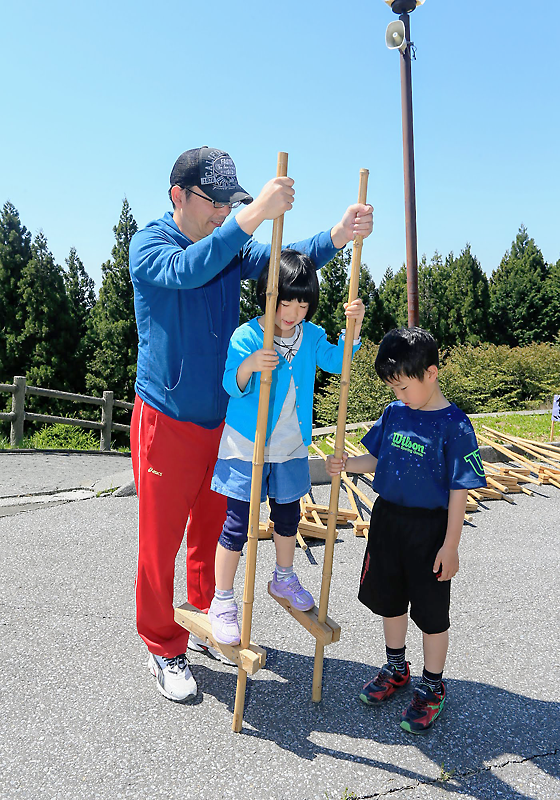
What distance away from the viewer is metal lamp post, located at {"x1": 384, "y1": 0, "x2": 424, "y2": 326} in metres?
8.03

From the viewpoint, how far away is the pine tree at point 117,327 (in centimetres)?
2178

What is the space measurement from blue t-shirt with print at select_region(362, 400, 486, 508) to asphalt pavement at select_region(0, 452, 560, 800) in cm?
102

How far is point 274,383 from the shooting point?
2590 mm

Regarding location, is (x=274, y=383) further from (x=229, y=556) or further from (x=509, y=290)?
(x=509, y=290)

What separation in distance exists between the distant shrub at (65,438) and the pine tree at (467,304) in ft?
63.4

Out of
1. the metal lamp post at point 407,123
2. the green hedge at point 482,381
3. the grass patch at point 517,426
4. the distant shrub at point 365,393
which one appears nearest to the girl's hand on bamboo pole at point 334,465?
the grass patch at point 517,426

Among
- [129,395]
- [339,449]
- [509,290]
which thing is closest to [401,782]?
[339,449]

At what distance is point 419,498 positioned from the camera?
8.38 ft

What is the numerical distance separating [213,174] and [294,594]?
1926 mm

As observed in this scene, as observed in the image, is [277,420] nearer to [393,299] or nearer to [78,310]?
[78,310]

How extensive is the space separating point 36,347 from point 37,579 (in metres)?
19.8

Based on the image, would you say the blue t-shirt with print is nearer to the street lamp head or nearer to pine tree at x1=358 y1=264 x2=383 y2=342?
the street lamp head

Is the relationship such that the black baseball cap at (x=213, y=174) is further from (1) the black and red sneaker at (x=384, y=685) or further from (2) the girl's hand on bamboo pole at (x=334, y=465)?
(1) the black and red sneaker at (x=384, y=685)

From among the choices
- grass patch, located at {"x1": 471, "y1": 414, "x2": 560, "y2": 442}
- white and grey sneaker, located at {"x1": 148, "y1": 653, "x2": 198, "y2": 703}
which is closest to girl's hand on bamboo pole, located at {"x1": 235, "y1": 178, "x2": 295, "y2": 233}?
white and grey sneaker, located at {"x1": 148, "y1": 653, "x2": 198, "y2": 703}
